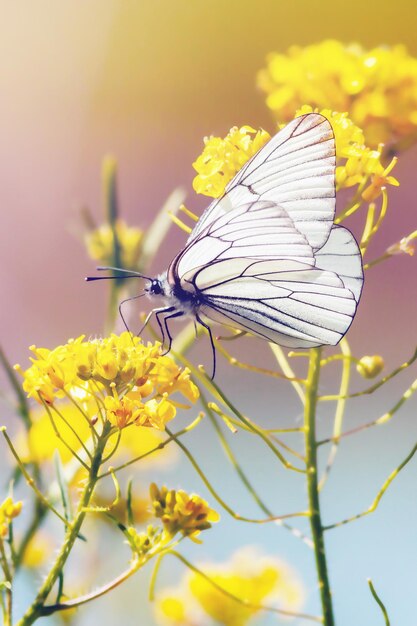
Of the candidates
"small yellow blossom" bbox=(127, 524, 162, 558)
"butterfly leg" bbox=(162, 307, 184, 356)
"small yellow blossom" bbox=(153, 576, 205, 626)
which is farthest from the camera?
"small yellow blossom" bbox=(153, 576, 205, 626)

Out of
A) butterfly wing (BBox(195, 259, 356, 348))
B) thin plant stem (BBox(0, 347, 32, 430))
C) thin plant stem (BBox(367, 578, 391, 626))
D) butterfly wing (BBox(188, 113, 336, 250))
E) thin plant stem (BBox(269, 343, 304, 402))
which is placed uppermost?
butterfly wing (BBox(188, 113, 336, 250))

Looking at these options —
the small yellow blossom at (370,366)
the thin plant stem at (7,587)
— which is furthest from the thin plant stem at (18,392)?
the small yellow blossom at (370,366)

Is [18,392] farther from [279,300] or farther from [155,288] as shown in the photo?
[279,300]

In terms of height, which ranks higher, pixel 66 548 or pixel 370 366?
pixel 370 366

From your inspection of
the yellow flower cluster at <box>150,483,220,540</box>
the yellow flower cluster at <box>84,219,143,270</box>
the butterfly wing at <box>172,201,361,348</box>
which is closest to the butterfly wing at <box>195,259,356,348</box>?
the butterfly wing at <box>172,201,361,348</box>

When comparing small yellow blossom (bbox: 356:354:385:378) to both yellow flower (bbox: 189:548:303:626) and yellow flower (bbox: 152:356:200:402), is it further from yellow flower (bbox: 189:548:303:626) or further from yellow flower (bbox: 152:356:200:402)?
yellow flower (bbox: 189:548:303:626)

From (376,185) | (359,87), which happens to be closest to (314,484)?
(376,185)

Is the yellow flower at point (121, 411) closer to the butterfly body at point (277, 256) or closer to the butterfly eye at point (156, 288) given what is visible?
the butterfly body at point (277, 256)
